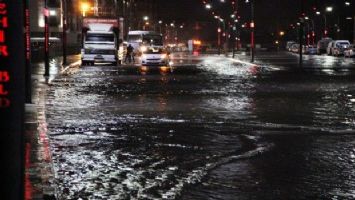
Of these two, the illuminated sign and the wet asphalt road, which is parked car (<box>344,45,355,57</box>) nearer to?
the wet asphalt road

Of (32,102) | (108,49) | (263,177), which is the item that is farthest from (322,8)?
(263,177)

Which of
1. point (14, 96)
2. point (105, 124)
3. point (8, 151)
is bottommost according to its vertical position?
point (105, 124)

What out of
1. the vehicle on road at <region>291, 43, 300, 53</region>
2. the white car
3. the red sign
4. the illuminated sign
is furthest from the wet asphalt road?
the vehicle on road at <region>291, 43, 300, 53</region>

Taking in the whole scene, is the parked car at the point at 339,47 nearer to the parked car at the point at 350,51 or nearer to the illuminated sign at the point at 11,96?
the parked car at the point at 350,51

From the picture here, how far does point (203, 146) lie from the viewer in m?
12.6

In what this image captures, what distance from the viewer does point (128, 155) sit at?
38.1 feet

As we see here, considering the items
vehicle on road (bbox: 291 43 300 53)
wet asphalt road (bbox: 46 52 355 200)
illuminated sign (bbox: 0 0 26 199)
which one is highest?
illuminated sign (bbox: 0 0 26 199)

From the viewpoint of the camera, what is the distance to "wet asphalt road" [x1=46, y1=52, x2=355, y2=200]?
8.98 meters

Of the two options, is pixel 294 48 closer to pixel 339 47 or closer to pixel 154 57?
pixel 339 47

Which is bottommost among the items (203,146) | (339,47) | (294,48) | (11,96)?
(294,48)

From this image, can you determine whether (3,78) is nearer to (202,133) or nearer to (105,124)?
(202,133)

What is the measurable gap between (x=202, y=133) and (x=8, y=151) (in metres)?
9.96

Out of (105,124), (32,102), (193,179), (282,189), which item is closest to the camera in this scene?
(282,189)

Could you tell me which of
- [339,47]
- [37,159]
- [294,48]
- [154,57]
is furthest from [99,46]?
[294,48]
